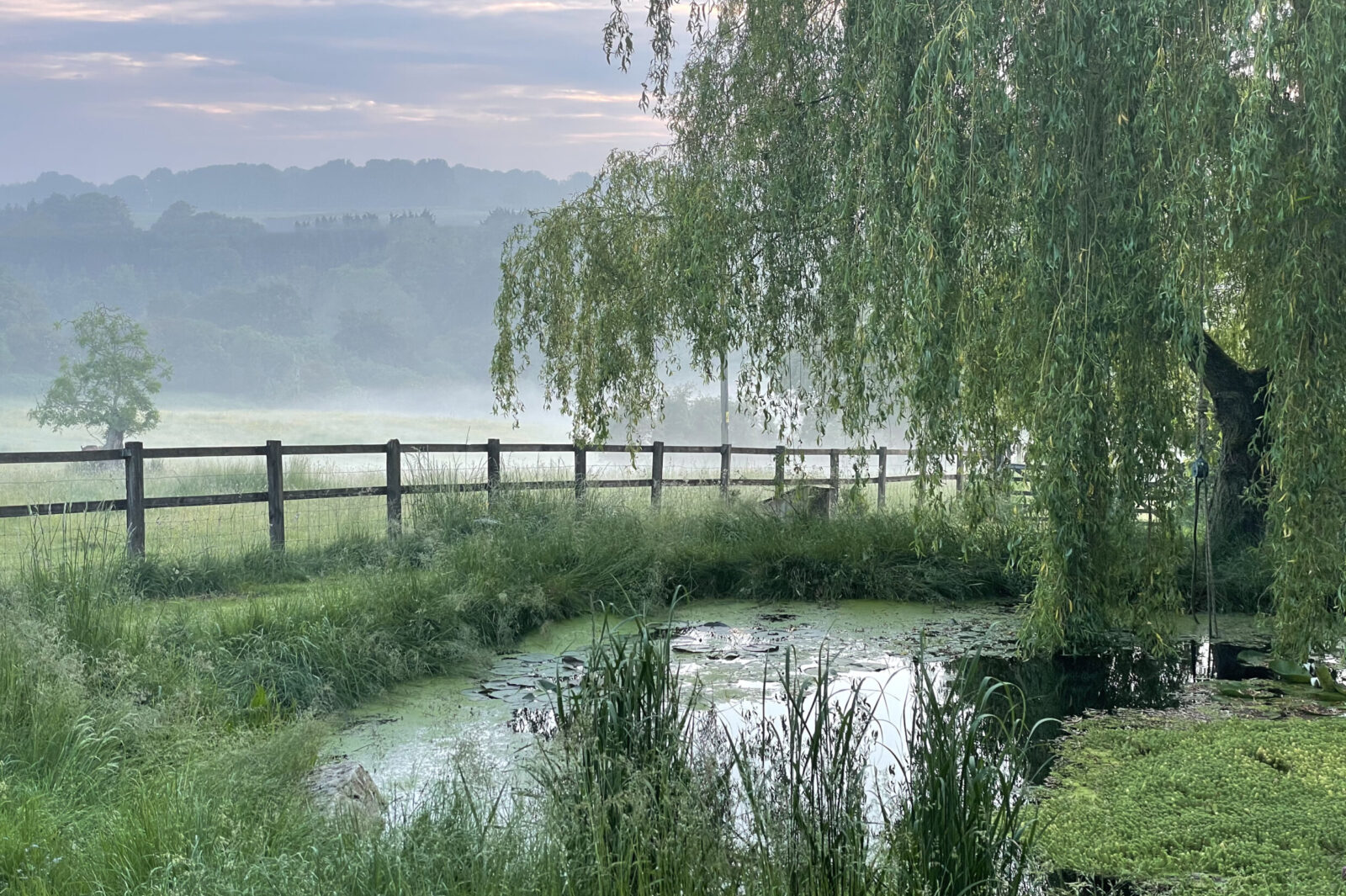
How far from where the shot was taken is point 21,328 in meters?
72.0

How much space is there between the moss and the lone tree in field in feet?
116

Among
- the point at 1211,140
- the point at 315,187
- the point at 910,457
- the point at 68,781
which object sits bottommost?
the point at 68,781

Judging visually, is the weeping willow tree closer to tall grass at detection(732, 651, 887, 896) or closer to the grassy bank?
the grassy bank

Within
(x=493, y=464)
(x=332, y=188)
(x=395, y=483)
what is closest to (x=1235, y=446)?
(x=493, y=464)

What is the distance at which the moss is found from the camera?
3.44m

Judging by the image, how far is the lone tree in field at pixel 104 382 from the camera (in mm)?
34062

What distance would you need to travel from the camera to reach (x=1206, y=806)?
3.99m

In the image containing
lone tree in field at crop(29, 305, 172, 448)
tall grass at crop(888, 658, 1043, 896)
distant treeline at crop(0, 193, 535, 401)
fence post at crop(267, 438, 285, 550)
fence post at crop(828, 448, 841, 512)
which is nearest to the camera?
tall grass at crop(888, 658, 1043, 896)

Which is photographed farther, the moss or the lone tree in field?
the lone tree in field

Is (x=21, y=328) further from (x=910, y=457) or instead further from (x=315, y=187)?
(x=910, y=457)

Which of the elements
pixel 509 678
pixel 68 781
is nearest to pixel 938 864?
pixel 68 781

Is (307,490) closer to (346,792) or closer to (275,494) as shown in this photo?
(275,494)

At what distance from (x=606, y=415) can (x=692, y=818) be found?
23.7 feet

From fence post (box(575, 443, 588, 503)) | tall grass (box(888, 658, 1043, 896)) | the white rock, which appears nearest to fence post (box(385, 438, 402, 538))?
fence post (box(575, 443, 588, 503))
